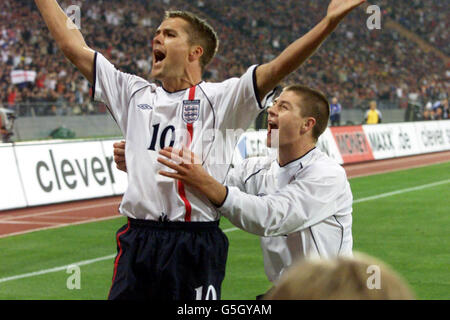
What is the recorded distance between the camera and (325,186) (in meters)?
3.99

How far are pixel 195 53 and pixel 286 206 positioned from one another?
2.92 feet

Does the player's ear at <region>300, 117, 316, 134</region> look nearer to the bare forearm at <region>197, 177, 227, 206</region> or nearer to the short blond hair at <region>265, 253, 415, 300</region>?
the bare forearm at <region>197, 177, 227, 206</region>

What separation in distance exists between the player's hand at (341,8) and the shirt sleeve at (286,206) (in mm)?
907

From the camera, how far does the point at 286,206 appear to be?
3.73 metres

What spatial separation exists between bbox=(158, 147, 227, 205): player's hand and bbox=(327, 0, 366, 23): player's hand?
86cm

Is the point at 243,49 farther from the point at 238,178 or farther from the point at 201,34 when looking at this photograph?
the point at 201,34

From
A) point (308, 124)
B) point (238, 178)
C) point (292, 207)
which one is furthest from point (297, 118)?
point (292, 207)

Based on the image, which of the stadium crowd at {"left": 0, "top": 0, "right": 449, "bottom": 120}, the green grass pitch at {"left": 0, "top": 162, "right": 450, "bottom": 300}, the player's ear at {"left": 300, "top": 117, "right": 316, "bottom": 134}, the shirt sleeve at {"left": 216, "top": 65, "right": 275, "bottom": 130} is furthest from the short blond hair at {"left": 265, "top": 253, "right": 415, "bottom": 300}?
the stadium crowd at {"left": 0, "top": 0, "right": 449, "bottom": 120}

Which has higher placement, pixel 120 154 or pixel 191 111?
pixel 191 111

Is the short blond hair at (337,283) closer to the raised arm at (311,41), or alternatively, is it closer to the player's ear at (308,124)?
the raised arm at (311,41)

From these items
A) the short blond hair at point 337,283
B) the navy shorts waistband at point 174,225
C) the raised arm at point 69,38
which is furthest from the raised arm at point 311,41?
the short blond hair at point 337,283

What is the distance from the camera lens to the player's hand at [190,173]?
3.38m

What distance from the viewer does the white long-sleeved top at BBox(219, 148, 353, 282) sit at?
3590 mm
